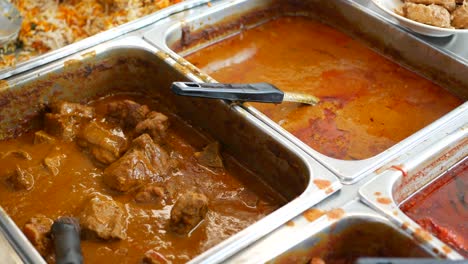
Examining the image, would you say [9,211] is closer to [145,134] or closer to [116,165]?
[116,165]

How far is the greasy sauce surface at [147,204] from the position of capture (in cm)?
178

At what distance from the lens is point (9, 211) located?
190 cm

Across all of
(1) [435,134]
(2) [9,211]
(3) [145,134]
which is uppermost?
(1) [435,134]

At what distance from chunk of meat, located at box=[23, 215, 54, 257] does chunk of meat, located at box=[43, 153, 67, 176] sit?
325 mm

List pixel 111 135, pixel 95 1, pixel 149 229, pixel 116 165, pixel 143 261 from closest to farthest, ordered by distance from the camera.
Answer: pixel 143 261 < pixel 149 229 < pixel 116 165 < pixel 111 135 < pixel 95 1

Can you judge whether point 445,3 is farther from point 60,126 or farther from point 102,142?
point 60,126

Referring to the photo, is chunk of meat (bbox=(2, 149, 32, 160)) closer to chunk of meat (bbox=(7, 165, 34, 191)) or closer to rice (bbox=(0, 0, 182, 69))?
chunk of meat (bbox=(7, 165, 34, 191))

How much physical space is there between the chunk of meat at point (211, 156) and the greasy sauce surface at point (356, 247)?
0.59 meters

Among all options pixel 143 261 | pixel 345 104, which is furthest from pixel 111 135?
pixel 345 104

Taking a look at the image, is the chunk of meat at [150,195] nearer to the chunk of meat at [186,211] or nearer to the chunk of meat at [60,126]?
the chunk of meat at [186,211]

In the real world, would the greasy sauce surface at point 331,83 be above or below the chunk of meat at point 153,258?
above

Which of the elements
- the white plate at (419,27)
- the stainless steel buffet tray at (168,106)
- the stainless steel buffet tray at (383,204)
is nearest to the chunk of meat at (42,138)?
the stainless steel buffet tray at (168,106)

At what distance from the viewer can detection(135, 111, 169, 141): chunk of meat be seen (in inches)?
85.4

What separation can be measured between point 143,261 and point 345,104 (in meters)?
1.18
